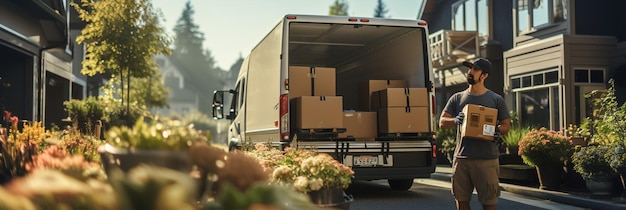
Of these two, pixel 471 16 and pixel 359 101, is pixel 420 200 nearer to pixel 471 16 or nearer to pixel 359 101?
pixel 359 101

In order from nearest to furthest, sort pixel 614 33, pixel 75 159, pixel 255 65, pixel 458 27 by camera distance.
A: 1. pixel 75 159
2. pixel 255 65
3. pixel 614 33
4. pixel 458 27

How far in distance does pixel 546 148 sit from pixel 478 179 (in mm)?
4989

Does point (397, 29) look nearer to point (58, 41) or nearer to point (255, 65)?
point (255, 65)

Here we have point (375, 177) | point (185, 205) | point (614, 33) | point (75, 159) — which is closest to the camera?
point (185, 205)

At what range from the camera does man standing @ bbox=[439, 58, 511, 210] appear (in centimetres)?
542

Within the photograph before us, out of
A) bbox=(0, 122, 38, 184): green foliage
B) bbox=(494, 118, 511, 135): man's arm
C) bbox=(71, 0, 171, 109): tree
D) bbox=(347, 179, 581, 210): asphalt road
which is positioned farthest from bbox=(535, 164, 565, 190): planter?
bbox=(71, 0, 171, 109): tree

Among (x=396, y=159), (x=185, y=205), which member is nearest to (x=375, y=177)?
(x=396, y=159)

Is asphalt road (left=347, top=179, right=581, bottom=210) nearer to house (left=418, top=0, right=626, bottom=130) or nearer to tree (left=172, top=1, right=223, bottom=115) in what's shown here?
house (left=418, top=0, right=626, bottom=130)

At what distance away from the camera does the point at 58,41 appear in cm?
1686

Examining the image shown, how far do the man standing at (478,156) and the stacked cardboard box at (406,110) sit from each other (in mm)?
3739

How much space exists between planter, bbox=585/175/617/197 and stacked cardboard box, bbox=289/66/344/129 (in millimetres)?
3626

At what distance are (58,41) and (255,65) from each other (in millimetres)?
8063

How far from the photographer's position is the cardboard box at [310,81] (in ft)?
32.3

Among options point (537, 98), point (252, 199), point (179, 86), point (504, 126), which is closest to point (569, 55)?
point (537, 98)
